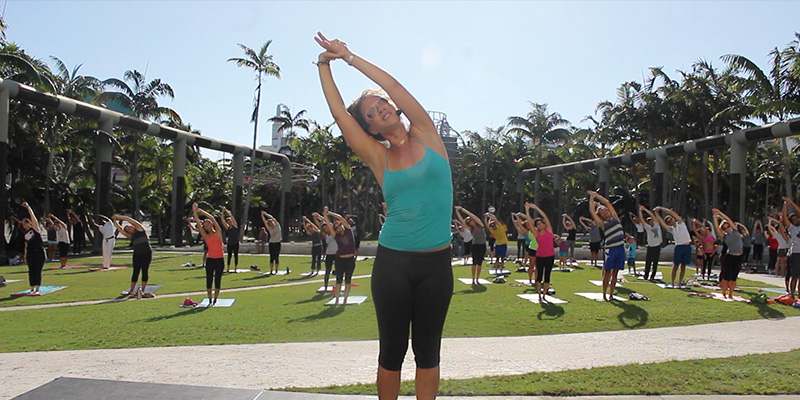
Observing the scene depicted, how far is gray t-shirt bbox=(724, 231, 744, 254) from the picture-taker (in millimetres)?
12367

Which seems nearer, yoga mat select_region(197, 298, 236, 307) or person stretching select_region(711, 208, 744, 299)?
yoga mat select_region(197, 298, 236, 307)

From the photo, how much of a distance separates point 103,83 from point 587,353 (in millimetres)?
31985

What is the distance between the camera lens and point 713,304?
36.9ft

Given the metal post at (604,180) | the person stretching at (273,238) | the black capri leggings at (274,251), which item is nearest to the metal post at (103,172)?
the person stretching at (273,238)

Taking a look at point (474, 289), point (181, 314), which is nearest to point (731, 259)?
point (474, 289)

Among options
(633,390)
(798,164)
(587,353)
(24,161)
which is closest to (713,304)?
(587,353)

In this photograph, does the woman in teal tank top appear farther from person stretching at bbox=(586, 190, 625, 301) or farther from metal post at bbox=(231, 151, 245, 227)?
metal post at bbox=(231, 151, 245, 227)

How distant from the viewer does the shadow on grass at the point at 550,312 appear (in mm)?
9422

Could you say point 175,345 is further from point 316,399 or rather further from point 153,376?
point 316,399

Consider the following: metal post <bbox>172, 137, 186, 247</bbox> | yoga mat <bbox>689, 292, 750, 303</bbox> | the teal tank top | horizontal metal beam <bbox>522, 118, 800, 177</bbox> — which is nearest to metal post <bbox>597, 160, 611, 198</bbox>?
horizontal metal beam <bbox>522, 118, 800, 177</bbox>

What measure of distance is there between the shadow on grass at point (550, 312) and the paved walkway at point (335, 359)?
4.75 feet

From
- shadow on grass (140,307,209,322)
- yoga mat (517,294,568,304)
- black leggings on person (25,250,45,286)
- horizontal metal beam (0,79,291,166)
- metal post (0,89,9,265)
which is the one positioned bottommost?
shadow on grass (140,307,209,322)

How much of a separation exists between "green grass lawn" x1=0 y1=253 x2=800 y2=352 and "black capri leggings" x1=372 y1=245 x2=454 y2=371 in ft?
15.6

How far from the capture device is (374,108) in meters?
2.88
